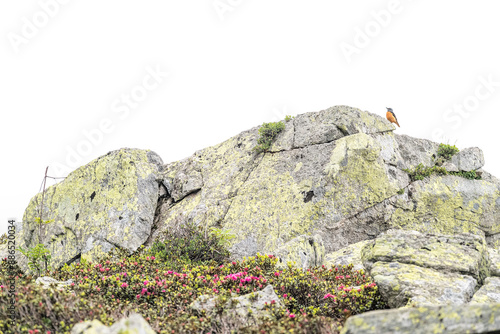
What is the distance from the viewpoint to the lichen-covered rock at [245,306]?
6.38m

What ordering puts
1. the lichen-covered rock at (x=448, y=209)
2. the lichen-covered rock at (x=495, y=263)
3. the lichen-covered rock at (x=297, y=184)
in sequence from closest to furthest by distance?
the lichen-covered rock at (x=495, y=263) → the lichen-covered rock at (x=297, y=184) → the lichen-covered rock at (x=448, y=209)

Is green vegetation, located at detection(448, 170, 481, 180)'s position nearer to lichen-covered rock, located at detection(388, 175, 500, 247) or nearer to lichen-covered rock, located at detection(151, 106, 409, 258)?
lichen-covered rock, located at detection(388, 175, 500, 247)

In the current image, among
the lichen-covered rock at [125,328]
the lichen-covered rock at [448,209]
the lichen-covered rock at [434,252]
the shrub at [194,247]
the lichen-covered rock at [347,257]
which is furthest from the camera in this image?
the lichen-covered rock at [448,209]

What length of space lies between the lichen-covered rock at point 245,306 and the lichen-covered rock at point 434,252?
3.16 m

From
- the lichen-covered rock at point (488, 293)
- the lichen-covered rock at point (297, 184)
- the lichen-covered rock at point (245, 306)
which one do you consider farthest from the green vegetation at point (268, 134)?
the lichen-covered rock at point (488, 293)

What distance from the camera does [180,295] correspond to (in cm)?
778

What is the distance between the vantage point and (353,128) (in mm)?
15258

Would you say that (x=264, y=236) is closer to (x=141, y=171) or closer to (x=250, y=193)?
(x=250, y=193)

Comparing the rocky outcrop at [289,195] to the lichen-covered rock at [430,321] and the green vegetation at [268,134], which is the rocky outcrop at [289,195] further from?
the lichen-covered rock at [430,321]

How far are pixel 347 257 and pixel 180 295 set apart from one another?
614cm

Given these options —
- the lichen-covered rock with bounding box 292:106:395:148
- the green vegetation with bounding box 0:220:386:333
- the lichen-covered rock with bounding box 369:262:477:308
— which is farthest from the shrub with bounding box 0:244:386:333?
the lichen-covered rock with bounding box 292:106:395:148

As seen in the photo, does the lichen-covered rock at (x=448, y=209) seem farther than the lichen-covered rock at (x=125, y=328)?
Yes

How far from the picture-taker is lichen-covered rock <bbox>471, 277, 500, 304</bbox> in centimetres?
736

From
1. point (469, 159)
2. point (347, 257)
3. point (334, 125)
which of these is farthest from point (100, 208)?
point (469, 159)
